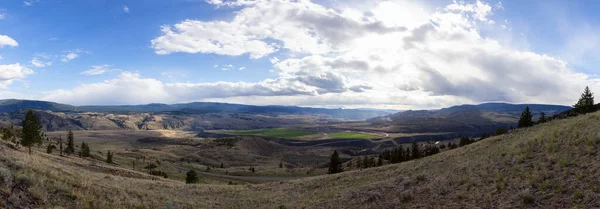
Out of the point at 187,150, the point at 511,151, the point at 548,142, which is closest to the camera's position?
the point at 548,142

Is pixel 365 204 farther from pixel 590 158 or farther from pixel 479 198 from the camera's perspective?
pixel 590 158

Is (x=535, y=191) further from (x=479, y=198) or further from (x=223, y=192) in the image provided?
(x=223, y=192)

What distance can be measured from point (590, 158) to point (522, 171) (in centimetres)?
317

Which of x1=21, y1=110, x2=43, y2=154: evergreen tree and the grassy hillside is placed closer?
the grassy hillside

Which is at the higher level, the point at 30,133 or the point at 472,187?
the point at 472,187

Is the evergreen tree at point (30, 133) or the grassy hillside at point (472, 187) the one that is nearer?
the grassy hillside at point (472, 187)

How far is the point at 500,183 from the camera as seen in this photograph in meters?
17.3

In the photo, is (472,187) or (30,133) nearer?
(472,187)

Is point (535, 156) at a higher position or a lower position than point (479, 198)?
higher

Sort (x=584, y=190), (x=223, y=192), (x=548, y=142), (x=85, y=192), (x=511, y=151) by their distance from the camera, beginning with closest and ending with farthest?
1. (x=584, y=190)
2. (x=85, y=192)
3. (x=548, y=142)
4. (x=511, y=151)
5. (x=223, y=192)

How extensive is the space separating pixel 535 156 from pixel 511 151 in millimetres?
3102

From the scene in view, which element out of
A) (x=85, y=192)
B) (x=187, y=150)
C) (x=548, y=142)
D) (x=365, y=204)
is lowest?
(x=187, y=150)

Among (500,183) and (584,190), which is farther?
(500,183)

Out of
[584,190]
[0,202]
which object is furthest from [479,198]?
[0,202]
